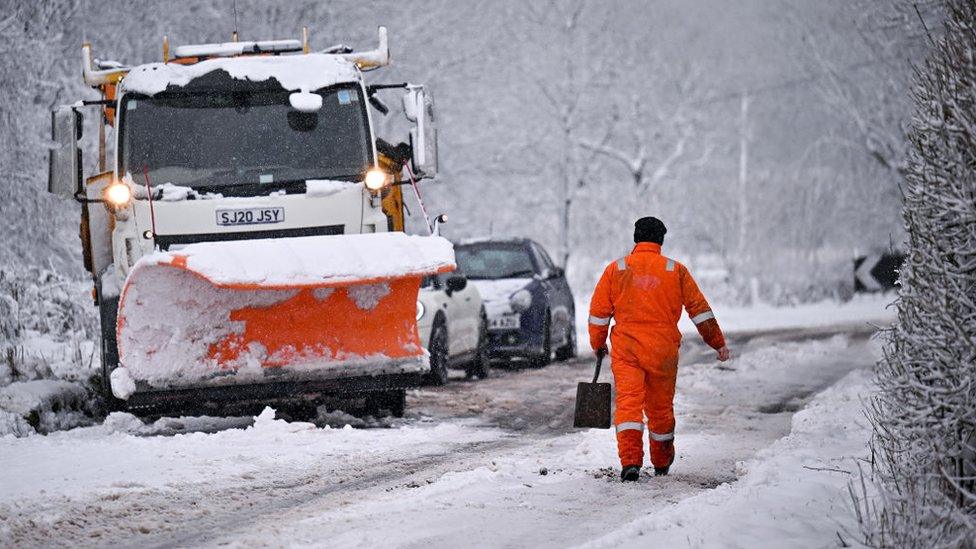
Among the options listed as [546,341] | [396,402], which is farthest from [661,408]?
[546,341]

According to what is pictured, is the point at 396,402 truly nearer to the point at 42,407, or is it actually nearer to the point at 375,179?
the point at 375,179

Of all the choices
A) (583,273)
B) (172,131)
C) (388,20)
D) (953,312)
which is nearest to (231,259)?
(172,131)

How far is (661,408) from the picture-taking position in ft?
25.7

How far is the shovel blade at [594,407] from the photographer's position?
815cm

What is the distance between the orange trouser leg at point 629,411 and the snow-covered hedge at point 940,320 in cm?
208

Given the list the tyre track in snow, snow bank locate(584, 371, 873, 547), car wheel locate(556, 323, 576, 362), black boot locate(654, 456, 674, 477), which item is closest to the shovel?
black boot locate(654, 456, 674, 477)

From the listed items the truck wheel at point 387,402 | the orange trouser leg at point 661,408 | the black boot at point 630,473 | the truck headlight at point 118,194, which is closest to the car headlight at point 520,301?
the truck wheel at point 387,402

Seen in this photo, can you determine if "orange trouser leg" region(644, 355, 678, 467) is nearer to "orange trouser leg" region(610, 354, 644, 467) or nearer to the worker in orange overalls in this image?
the worker in orange overalls

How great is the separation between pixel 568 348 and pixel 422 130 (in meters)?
8.04

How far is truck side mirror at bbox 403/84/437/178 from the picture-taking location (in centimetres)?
1090

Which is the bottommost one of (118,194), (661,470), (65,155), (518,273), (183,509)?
(661,470)

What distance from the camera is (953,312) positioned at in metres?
5.07

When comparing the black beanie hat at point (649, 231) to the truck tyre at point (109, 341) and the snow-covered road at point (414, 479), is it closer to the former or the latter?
the snow-covered road at point (414, 479)

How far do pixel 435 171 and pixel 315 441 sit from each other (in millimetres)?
2968
